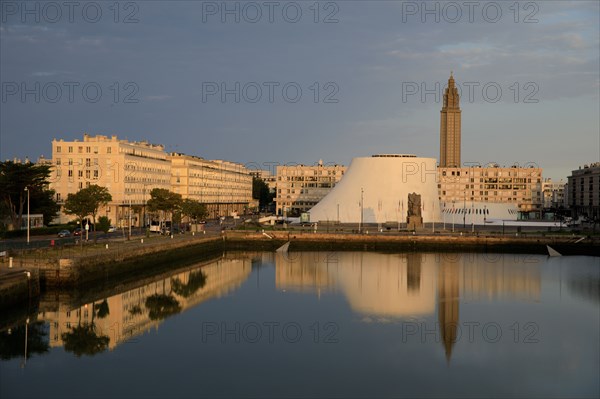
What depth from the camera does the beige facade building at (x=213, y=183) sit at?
243 feet

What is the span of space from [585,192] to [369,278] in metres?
79.2

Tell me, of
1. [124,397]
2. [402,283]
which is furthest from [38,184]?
[124,397]

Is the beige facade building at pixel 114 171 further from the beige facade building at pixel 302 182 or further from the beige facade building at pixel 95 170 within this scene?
the beige facade building at pixel 302 182

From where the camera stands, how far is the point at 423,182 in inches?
2751

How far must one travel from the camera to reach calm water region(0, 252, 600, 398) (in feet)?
54.5

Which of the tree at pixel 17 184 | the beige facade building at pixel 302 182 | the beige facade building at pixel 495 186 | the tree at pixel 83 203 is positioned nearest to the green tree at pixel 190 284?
the tree at pixel 83 203

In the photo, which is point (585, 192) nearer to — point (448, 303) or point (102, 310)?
point (448, 303)

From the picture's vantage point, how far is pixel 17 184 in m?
43.1

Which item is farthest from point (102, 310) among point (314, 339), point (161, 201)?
point (161, 201)

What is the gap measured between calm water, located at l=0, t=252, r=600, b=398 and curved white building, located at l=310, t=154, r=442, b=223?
32.3m

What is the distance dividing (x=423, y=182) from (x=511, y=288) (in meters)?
39.0

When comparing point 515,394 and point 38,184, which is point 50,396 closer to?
point 515,394

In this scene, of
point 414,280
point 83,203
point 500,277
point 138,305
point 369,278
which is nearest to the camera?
point 138,305

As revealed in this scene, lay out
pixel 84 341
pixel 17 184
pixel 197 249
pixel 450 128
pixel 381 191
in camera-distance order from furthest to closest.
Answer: pixel 450 128 < pixel 381 191 < pixel 197 249 < pixel 17 184 < pixel 84 341
